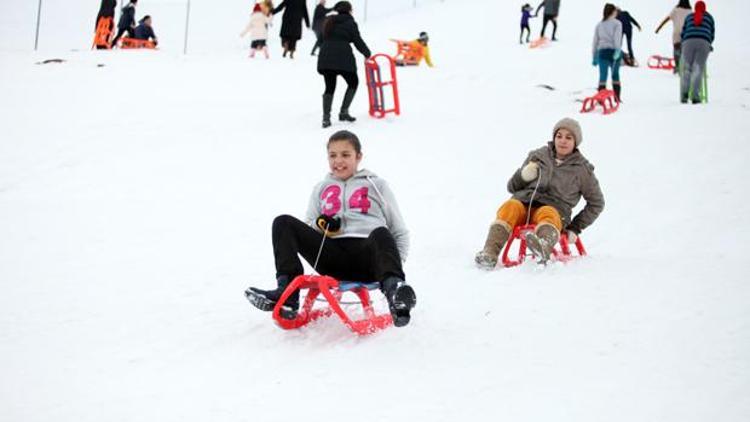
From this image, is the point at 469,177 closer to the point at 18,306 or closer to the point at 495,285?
the point at 495,285

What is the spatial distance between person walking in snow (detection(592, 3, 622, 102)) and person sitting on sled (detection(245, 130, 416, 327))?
7616mm

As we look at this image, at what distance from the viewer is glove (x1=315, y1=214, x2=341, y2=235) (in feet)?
11.2

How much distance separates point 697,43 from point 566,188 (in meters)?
6.08

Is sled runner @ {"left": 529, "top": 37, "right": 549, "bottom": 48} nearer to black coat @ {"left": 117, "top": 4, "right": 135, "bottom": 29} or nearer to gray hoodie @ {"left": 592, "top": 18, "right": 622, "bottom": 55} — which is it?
gray hoodie @ {"left": 592, "top": 18, "right": 622, "bottom": 55}

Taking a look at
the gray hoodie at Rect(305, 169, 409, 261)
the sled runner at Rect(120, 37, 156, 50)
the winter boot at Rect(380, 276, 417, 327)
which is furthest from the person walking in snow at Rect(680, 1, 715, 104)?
the sled runner at Rect(120, 37, 156, 50)

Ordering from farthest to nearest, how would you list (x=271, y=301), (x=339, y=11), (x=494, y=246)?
(x=339, y=11)
(x=494, y=246)
(x=271, y=301)

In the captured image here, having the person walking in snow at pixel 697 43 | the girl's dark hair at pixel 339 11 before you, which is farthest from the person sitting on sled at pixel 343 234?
the person walking in snow at pixel 697 43

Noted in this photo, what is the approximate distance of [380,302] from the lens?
3938 millimetres

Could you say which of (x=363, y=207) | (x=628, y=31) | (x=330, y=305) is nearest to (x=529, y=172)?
(x=363, y=207)

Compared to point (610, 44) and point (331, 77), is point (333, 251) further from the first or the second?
point (610, 44)

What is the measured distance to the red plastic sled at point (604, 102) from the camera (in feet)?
31.4

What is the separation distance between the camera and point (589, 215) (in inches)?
177

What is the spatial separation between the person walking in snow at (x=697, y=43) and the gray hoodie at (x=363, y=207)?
7278mm

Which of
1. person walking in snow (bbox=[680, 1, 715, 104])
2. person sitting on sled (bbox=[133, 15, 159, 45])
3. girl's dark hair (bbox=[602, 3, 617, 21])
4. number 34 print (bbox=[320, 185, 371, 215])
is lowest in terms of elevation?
number 34 print (bbox=[320, 185, 371, 215])
